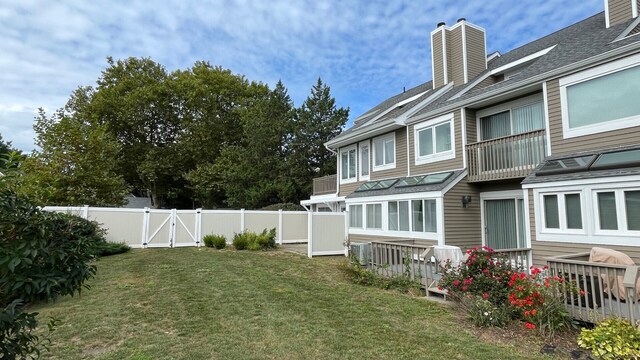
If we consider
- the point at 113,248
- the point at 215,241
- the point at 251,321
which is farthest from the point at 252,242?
the point at 251,321

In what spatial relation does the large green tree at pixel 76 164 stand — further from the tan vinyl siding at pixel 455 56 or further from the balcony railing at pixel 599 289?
the balcony railing at pixel 599 289

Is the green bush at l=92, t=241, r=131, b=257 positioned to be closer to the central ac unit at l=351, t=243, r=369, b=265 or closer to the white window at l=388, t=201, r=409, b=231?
the central ac unit at l=351, t=243, r=369, b=265

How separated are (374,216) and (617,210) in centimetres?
798

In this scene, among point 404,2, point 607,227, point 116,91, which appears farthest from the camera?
point 116,91

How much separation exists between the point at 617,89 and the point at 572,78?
3.42ft

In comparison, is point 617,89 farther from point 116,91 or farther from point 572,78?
point 116,91

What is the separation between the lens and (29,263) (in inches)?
89.5


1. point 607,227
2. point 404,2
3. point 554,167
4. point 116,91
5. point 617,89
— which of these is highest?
point 116,91

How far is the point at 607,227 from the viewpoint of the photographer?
702 cm

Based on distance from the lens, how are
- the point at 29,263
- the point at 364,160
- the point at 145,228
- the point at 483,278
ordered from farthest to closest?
the point at 364,160, the point at 145,228, the point at 483,278, the point at 29,263

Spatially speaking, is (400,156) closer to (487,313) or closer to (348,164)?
(348,164)

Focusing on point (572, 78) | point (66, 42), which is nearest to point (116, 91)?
point (66, 42)

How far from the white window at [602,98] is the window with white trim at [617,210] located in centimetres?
190

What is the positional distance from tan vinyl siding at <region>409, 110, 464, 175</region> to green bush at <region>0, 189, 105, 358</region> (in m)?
11.4
